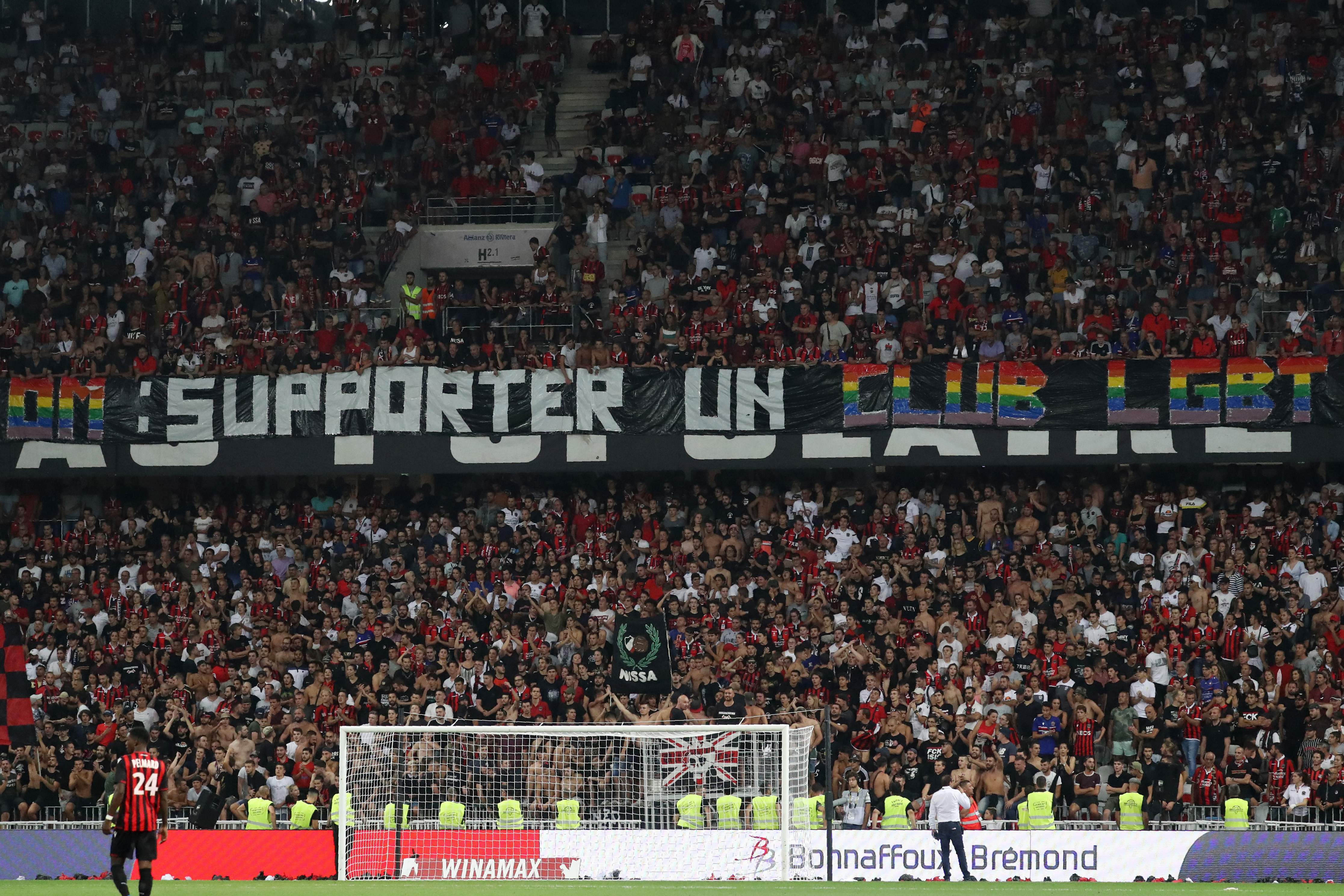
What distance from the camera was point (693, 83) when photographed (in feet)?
110

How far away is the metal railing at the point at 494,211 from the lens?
3244 cm

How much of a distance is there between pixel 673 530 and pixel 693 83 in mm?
8949

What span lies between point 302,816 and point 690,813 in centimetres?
507

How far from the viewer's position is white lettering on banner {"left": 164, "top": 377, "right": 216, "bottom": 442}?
29828 millimetres

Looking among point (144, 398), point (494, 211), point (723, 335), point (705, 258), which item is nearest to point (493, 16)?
point (494, 211)

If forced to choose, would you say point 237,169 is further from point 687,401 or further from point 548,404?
point 687,401

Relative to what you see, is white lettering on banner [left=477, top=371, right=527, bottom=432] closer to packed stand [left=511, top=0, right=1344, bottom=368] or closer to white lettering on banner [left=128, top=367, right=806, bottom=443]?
white lettering on banner [left=128, top=367, right=806, bottom=443]

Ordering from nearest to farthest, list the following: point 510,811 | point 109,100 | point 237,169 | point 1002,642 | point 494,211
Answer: point 510,811, point 1002,642, point 494,211, point 237,169, point 109,100

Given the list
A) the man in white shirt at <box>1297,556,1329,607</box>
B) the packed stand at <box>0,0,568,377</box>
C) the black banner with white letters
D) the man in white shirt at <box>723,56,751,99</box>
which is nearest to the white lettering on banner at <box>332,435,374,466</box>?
the black banner with white letters

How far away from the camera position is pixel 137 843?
15.3 metres

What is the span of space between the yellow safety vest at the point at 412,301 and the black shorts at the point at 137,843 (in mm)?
16062

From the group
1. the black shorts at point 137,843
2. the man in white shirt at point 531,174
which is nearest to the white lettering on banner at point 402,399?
the man in white shirt at point 531,174

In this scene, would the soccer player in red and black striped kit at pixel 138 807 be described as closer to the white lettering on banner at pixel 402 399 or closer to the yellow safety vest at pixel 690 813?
the yellow safety vest at pixel 690 813

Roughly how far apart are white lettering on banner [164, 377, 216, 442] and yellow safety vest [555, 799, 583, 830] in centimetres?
1037
